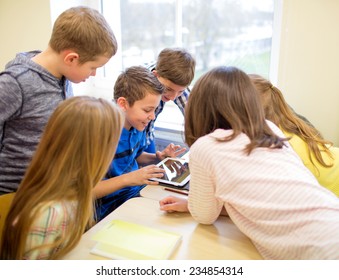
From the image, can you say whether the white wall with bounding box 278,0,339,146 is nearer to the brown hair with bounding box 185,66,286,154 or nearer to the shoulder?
the brown hair with bounding box 185,66,286,154

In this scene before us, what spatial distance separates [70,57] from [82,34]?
0.29ft

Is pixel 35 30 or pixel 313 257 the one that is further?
pixel 35 30

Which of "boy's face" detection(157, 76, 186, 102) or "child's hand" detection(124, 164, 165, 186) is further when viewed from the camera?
"boy's face" detection(157, 76, 186, 102)

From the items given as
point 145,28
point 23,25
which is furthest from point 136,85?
point 23,25

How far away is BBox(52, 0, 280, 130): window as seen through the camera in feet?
6.77

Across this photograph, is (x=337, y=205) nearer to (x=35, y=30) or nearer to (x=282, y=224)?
(x=282, y=224)

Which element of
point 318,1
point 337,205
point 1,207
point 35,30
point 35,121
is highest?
point 318,1

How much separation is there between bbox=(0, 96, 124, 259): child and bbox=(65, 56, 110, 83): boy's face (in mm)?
360

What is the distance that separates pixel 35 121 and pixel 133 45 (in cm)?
143

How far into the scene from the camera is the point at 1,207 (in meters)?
1.09

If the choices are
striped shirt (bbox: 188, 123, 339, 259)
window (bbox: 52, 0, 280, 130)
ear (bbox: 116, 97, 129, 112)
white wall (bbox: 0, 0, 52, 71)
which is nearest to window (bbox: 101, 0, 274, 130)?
window (bbox: 52, 0, 280, 130)

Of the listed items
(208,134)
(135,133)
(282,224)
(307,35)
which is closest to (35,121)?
(135,133)

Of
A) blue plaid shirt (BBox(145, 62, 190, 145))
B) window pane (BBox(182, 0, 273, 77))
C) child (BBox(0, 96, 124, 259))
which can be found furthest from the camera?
window pane (BBox(182, 0, 273, 77))

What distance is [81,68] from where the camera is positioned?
1214 mm
